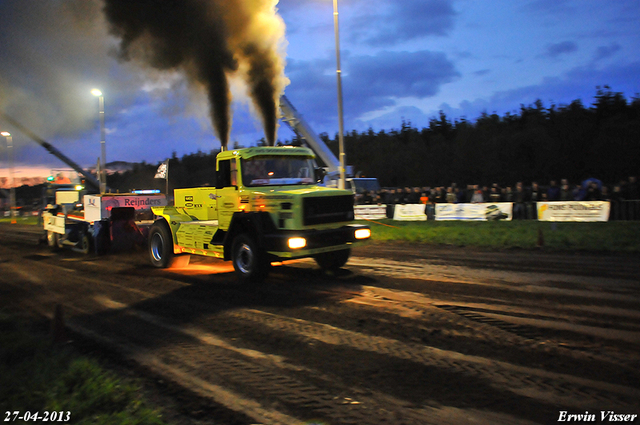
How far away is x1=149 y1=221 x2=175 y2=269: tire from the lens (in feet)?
36.2

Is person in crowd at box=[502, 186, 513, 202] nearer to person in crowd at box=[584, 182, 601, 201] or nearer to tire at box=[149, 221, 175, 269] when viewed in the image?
person in crowd at box=[584, 182, 601, 201]

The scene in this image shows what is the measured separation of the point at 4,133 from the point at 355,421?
53.8 metres

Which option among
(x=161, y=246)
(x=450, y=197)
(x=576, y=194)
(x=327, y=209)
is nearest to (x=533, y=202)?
(x=576, y=194)

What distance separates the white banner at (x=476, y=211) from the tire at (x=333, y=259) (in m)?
12.2

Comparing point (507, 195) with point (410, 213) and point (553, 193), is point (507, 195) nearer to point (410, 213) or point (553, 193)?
point (553, 193)

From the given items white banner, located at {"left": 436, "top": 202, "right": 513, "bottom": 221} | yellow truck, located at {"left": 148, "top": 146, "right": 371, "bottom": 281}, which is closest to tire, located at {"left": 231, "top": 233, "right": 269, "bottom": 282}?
yellow truck, located at {"left": 148, "top": 146, "right": 371, "bottom": 281}

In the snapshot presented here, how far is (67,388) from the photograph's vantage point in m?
3.95

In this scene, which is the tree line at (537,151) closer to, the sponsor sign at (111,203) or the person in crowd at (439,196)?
the person in crowd at (439,196)

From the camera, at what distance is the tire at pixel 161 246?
11.0 m

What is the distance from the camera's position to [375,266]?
10.4 m

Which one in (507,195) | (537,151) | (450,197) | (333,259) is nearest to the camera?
(333,259)

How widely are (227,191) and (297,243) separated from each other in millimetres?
2189

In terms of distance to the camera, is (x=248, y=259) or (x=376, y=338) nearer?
(x=376, y=338)

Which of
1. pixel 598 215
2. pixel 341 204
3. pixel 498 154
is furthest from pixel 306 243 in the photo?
pixel 498 154
